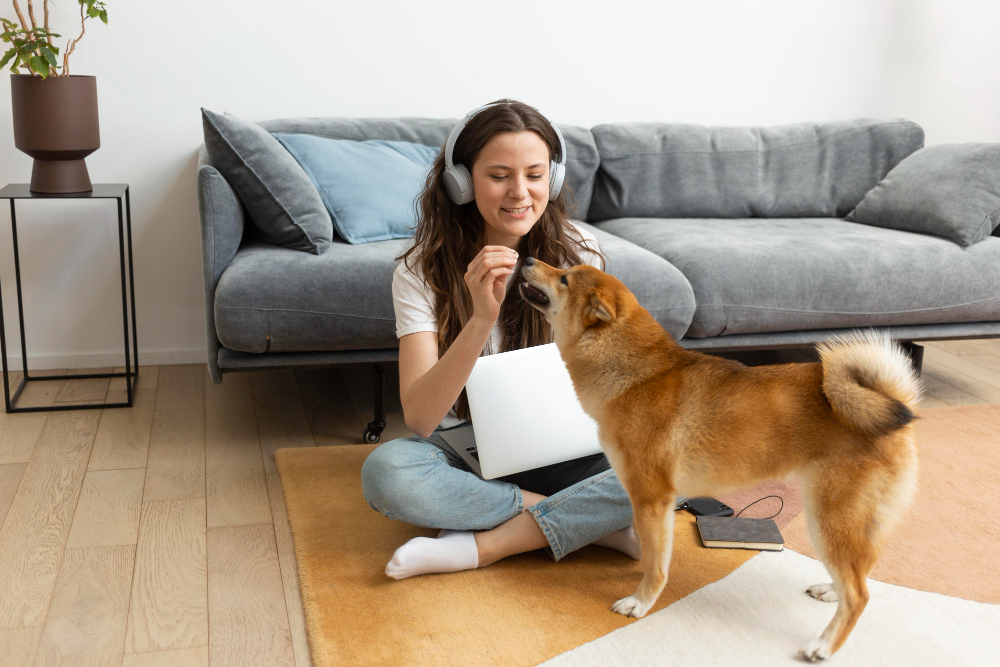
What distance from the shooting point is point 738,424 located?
4.70ft

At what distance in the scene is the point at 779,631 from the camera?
158cm

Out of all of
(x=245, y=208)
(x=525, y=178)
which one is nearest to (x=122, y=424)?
(x=245, y=208)

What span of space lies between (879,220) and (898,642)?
2.10m

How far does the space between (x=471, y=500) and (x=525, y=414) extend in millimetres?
217

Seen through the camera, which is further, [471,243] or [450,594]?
[471,243]

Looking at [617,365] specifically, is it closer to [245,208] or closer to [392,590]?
[392,590]

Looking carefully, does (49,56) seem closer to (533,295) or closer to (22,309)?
(22,309)

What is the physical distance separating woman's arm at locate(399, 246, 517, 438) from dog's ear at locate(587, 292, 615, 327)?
0.53ft

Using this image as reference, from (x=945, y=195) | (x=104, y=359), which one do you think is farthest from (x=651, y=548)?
(x=104, y=359)

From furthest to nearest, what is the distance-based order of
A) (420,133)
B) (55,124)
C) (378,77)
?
(378,77) < (420,133) < (55,124)

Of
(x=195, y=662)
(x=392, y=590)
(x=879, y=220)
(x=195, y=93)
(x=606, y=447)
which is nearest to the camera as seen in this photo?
(x=195, y=662)

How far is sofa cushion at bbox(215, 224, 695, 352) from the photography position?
2.25 m

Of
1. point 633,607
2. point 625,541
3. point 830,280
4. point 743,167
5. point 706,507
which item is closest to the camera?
point 633,607

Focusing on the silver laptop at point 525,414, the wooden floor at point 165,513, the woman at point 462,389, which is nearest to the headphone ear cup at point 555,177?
the woman at point 462,389
